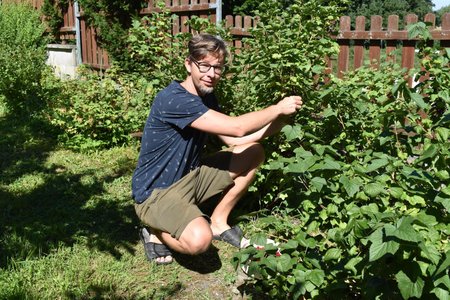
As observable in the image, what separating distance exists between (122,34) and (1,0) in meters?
8.35

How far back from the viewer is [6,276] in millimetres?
3008

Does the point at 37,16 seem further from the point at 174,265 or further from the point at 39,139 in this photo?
the point at 174,265

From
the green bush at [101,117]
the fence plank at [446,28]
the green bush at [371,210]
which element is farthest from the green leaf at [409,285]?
the green bush at [101,117]

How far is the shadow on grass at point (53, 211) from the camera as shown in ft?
11.5

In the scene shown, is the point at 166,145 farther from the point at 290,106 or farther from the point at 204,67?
the point at 290,106

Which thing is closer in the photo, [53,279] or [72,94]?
[53,279]

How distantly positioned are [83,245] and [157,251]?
0.54 m

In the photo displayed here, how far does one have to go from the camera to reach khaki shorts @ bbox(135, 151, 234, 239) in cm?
316

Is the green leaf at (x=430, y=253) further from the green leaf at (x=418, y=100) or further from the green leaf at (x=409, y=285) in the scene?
the green leaf at (x=418, y=100)

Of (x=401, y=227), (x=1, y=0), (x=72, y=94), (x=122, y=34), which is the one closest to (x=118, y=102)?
(x=72, y=94)

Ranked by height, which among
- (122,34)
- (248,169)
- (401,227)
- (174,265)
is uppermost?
(122,34)

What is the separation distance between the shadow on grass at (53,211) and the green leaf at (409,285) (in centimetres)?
223

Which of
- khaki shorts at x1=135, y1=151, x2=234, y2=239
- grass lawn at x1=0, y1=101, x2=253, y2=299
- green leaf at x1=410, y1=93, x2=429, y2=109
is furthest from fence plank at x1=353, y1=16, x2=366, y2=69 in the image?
green leaf at x1=410, y1=93, x2=429, y2=109

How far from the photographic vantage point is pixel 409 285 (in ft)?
5.34
